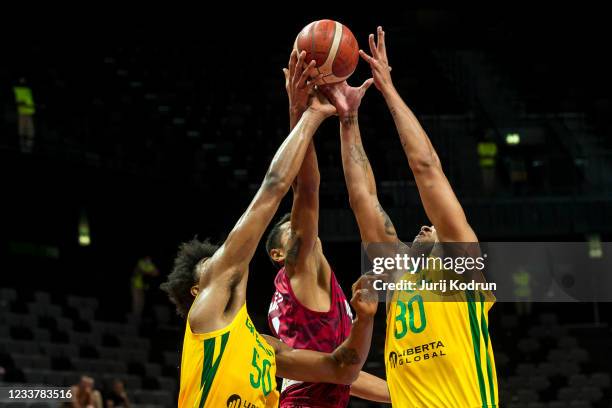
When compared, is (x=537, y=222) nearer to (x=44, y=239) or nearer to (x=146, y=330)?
(x=146, y=330)

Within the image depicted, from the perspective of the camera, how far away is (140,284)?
17047 millimetres

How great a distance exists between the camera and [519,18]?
69.6ft

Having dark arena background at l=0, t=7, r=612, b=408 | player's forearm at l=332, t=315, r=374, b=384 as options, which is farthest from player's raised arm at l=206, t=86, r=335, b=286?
dark arena background at l=0, t=7, r=612, b=408

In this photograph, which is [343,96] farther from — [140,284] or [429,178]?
[140,284]

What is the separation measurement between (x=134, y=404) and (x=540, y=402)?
6.04 m

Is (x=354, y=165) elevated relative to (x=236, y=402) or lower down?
elevated

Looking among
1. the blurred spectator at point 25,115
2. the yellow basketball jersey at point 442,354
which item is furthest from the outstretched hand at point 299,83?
the blurred spectator at point 25,115

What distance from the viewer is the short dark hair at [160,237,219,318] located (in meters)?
4.62

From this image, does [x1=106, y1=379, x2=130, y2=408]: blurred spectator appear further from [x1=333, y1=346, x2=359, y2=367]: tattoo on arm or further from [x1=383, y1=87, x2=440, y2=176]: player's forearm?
[x1=383, y1=87, x2=440, y2=176]: player's forearm

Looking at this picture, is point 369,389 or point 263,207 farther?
point 369,389

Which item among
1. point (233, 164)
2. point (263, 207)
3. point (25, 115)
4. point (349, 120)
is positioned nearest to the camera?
point (263, 207)

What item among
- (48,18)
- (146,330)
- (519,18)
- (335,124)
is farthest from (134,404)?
(519,18)

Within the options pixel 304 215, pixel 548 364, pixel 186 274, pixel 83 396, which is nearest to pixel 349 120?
pixel 304 215

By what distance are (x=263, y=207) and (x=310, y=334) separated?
1.22 metres
